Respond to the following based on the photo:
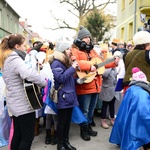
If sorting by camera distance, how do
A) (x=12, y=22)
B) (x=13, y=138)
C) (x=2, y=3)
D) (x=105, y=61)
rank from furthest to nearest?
(x=12, y=22)
(x=2, y=3)
(x=105, y=61)
(x=13, y=138)

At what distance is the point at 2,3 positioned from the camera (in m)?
24.7

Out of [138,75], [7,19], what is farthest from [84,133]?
[7,19]

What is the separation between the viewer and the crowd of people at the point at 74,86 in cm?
240

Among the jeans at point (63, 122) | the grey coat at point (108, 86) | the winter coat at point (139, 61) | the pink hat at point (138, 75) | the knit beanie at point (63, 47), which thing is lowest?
the jeans at point (63, 122)

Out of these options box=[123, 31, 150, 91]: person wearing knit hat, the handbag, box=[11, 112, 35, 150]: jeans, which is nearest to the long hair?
box=[11, 112, 35, 150]: jeans

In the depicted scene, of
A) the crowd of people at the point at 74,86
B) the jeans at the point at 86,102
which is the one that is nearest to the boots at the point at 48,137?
the crowd of people at the point at 74,86

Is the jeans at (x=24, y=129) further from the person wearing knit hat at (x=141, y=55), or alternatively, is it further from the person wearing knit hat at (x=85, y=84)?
the person wearing knit hat at (x=141, y=55)

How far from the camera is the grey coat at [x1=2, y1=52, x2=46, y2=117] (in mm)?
2299

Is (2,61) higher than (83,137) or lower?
higher

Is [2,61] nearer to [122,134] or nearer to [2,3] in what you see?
[122,134]

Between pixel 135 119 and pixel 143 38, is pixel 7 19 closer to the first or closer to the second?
pixel 143 38

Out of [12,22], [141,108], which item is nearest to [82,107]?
[141,108]

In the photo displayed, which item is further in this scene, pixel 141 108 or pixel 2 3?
pixel 2 3

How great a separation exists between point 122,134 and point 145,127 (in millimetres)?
418
